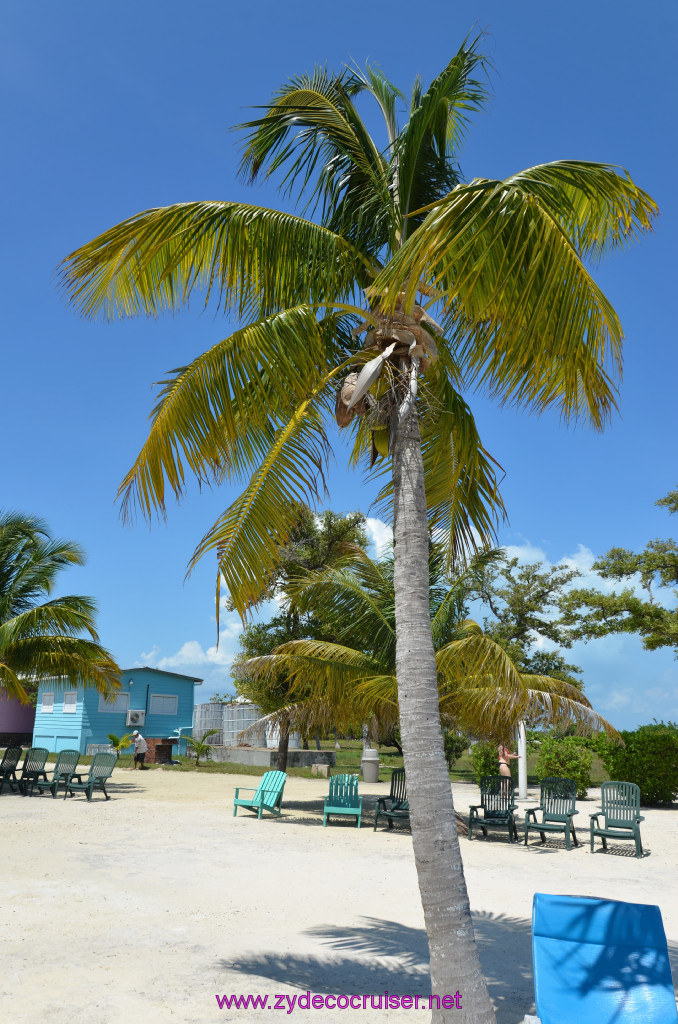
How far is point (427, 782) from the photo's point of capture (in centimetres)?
442

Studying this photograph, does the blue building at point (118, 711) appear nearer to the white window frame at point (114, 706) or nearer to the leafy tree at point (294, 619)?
the white window frame at point (114, 706)

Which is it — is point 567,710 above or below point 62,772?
above

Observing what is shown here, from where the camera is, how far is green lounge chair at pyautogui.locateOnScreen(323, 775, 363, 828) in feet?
47.5

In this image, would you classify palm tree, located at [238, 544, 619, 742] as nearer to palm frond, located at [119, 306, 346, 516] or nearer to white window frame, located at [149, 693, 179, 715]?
palm frond, located at [119, 306, 346, 516]

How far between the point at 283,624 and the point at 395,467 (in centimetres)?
1846

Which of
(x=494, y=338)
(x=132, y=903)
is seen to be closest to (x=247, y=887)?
(x=132, y=903)

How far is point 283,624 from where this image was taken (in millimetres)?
23109

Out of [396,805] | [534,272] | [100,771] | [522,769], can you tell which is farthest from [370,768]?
[534,272]

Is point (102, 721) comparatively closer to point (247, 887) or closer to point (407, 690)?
point (247, 887)

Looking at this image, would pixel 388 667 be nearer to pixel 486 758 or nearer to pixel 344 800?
pixel 344 800

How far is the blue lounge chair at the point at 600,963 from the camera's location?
4348 mm

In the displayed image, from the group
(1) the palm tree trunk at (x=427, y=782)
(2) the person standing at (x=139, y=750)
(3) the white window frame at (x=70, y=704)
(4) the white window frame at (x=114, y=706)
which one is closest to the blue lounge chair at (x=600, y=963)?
(1) the palm tree trunk at (x=427, y=782)

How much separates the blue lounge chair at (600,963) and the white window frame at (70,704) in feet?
103

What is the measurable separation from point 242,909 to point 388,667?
695 centimetres
